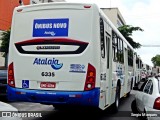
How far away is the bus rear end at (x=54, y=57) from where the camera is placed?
8422 millimetres

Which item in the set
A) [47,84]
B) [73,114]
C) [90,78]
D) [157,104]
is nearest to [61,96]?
[47,84]

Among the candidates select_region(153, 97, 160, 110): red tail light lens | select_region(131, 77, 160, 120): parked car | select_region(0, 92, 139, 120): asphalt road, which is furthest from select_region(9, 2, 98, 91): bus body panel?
select_region(153, 97, 160, 110): red tail light lens

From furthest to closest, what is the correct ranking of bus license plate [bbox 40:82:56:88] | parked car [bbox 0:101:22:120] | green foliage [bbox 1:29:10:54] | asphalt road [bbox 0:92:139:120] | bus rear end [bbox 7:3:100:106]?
green foliage [bbox 1:29:10:54], asphalt road [bbox 0:92:139:120], bus license plate [bbox 40:82:56:88], bus rear end [bbox 7:3:100:106], parked car [bbox 0:101:22:120]

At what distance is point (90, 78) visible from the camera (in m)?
8.40

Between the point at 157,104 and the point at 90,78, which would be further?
the point at 90,78

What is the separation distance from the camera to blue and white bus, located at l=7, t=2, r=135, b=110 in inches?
332

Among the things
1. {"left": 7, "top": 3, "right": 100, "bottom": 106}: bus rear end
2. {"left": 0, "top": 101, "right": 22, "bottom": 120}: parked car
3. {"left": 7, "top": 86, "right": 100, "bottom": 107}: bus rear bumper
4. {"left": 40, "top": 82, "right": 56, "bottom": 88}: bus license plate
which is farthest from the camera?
{"left": 40, "top": 82, "right": 56, "bottom": 88}: bus license plate

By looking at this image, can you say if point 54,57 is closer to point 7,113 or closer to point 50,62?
point 50,62

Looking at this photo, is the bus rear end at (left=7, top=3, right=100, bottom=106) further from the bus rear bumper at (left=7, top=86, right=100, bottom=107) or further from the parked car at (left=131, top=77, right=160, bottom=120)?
the parked car at (left=131, top=77, right=160, bottom=120)

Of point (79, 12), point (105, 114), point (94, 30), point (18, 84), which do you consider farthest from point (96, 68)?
point (105, 114)

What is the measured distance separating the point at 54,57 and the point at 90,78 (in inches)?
43.2

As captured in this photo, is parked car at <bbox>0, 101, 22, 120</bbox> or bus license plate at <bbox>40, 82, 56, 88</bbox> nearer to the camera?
parked car at <bbox>0, 101, 22, 120</bbox>

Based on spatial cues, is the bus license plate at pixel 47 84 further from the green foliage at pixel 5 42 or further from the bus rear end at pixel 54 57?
the green foliage at pixel 5 42

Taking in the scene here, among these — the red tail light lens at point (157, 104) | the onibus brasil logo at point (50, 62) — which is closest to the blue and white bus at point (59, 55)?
the onibus brasil logo at point (50, 62)
